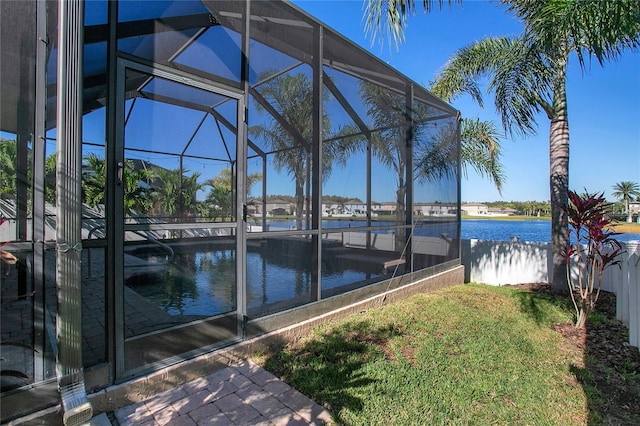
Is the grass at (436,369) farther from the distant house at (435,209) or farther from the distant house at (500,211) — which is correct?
the distant house at (500,211)

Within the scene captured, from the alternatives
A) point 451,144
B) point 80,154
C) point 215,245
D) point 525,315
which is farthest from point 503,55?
point 80,154

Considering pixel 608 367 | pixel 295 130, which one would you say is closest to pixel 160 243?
pixel 295 130

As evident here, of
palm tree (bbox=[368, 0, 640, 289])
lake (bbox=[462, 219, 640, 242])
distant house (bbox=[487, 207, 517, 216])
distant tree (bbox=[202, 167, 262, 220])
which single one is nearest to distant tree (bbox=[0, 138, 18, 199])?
distant tree (bbox=[202, 167, 262, 220])

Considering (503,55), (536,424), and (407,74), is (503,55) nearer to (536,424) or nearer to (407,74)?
(407,74)

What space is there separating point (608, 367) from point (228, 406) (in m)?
3.52

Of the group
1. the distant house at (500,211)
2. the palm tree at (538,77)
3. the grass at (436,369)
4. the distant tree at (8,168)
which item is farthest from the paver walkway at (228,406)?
the distant house at (500,211)

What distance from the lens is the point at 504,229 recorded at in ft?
41.1

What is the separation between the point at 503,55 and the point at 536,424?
20.0 feet

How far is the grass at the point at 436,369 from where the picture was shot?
7.20 ft

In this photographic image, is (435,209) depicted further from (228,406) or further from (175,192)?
(228,406)

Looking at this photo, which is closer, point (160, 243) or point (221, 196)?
point (160, 243)

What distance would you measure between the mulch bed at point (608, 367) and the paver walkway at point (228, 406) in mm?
2060

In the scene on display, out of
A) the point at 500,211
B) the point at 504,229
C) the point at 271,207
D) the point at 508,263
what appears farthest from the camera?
the point at 500,211

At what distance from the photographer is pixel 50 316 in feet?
6.12
